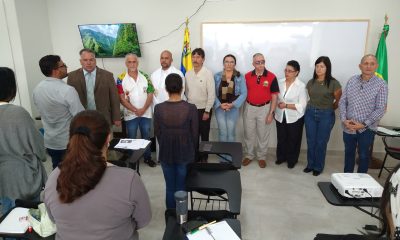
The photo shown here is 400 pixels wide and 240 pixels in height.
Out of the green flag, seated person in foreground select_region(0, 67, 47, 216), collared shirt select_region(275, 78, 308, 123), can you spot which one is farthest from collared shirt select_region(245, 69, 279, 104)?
seated person in foreground select_region(0, 67, 47, 216)

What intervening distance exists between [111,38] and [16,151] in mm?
2973

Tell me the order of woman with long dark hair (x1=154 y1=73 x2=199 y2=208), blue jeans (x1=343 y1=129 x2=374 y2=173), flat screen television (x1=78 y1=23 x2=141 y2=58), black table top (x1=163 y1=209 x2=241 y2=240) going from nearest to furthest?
black table top (x1=163 y1=209 x2=241 y2=240) < woman with long dark hair (x1=154 y1=73 x2=199 y2=208) < blue jeans (x1=343 y1=129 x2=374 y2=173) < flat screen television (x1=78 y1=23 x2=141 y2=58)

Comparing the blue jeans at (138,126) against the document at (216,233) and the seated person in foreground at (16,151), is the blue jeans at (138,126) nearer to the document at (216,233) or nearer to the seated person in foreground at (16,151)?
the seated person in foreground at (16,151)

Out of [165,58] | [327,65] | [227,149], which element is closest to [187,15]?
[165,58]

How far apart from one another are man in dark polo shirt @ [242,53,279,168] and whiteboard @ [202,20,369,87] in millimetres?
515

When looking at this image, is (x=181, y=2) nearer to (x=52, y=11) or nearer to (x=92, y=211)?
(x=52, y=11)

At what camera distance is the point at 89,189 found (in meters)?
1.18

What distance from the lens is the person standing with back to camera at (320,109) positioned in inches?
143

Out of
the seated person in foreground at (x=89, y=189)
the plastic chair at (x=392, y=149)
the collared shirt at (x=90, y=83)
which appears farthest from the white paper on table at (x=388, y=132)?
the collared shirt at (x=90, y=83)

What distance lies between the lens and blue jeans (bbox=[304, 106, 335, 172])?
12.2 feet

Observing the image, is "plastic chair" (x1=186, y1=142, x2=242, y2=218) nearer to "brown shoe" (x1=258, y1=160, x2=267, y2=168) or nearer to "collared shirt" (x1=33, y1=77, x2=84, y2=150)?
"collared shirt" (x1=33, y1=77, x2=84, y2=150)

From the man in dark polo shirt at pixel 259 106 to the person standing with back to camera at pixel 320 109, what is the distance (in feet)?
1.61

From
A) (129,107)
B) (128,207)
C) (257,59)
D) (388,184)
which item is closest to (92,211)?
(128,207)

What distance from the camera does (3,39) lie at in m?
4.08
